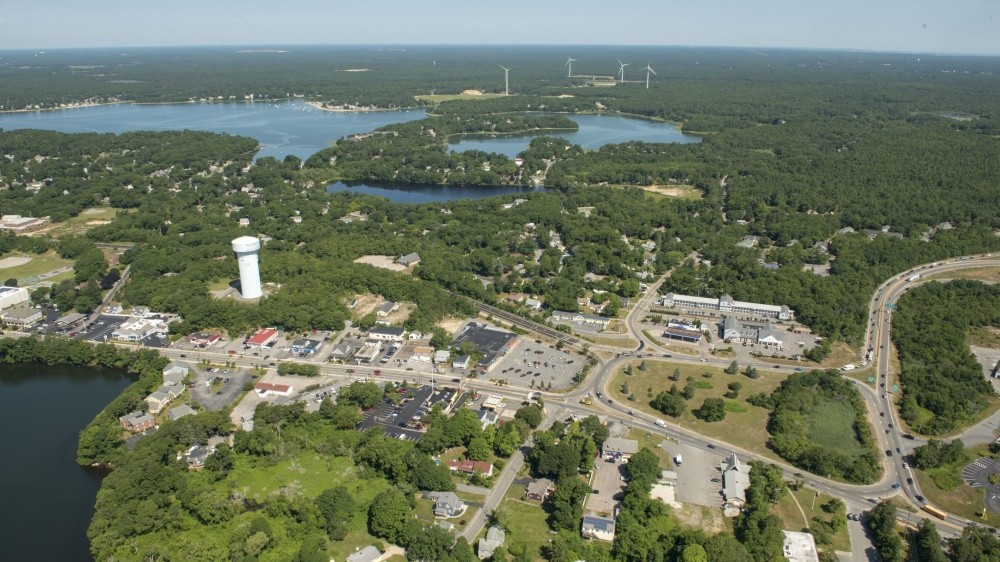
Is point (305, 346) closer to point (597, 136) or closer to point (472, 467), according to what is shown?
point (472, 467)

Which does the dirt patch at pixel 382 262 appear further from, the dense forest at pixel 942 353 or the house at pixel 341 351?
the dense forest at pixel 942 353

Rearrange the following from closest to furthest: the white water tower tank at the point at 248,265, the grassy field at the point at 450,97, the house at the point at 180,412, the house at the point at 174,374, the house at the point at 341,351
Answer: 1. the house at the point at 180,412
2. the house at the point at 174,374
3. the house at the point at 341,351
4. the white water tower tank at the point at 248,265
5. the grassy field at the point at 450,97

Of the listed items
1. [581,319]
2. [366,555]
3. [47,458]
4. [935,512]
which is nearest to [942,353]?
[935,512]

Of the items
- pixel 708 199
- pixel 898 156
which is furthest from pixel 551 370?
pixel 898 156

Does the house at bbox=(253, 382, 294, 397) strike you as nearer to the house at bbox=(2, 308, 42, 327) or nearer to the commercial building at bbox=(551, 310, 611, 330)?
the commercial building at bbox=(551, 310, 611, 330)

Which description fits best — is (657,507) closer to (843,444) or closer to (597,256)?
(843,444)

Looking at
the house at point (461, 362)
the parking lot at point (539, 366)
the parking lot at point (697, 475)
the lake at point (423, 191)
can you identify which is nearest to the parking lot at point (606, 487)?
the parking lot at point (697, 475)
